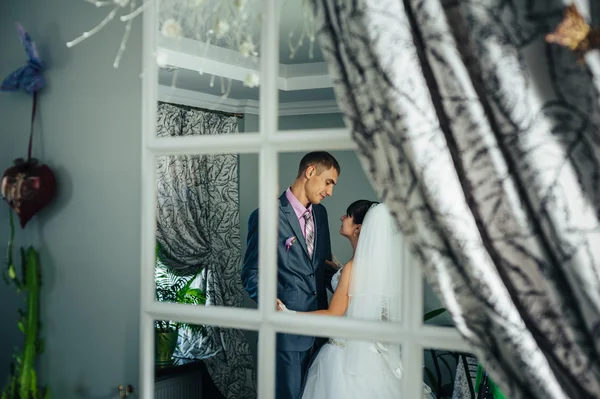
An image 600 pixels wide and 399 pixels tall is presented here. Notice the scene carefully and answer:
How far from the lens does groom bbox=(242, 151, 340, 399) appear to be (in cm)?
219

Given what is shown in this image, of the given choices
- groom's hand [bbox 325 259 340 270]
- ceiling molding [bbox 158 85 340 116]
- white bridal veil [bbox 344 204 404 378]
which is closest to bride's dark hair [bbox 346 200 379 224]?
white bridal veil [bbox 344 204 404 378]

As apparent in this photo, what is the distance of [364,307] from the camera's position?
1.98 m

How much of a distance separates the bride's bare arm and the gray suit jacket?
0.14 metres

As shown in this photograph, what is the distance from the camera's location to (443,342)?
4.27 ft

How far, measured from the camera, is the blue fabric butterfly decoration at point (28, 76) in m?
1.71

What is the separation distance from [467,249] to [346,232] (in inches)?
52.9

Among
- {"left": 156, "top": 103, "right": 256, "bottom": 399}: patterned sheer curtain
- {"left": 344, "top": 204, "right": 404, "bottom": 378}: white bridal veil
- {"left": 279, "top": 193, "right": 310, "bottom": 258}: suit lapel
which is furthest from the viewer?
{"left": 156, "top": 103, "right": 256, "bottom": 399}: patterned sheer curtain

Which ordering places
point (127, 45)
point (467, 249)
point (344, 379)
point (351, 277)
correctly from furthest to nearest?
point (344, 379) → point (351, 277) → point (127, 45) → point (467, 249)

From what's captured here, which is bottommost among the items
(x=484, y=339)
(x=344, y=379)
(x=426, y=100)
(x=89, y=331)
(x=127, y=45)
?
(x=344, y=379)

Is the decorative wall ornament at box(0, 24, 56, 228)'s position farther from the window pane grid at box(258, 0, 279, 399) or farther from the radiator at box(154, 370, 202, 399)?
the radiator at box(154, 370, 202, 399)

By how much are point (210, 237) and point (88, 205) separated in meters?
2.49

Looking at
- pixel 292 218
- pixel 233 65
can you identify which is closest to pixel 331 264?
pixel 292 218

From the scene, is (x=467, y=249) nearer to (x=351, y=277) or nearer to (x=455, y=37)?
(x=455, y=37)

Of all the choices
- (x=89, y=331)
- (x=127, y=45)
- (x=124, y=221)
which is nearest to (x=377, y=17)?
(x=127, y=45)
